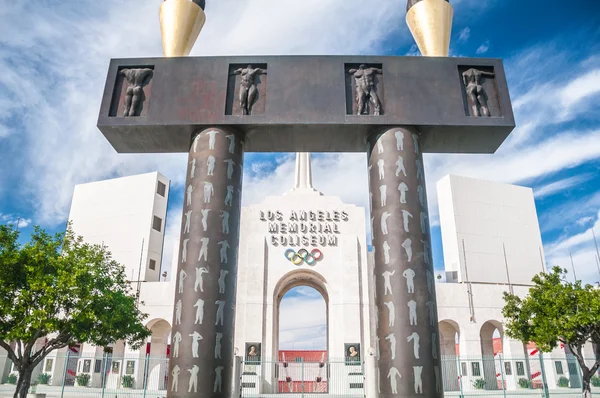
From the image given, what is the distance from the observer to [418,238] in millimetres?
13039

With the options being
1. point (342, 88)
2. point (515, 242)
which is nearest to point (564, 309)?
point (342, 88)

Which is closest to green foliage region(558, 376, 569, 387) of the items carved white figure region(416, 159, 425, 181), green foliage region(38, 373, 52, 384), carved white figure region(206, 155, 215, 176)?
carved white figure region(416, 159, 425, 181)

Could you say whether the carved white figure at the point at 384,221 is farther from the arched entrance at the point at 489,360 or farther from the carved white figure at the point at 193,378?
the arched entrance at the point at 489,360

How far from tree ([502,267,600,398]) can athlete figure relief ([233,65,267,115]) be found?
16.1 m

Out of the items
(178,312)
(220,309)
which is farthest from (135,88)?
(220,309)

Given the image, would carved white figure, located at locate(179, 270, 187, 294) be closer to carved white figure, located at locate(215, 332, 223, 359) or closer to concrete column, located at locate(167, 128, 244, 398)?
concrete column, located at locate(167, 128, 244, 398)

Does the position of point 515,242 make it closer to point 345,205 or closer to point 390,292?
point 345,205

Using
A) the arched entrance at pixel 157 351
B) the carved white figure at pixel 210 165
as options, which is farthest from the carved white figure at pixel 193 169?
the arched entrance at pixel 157 351

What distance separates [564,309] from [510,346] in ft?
61.4

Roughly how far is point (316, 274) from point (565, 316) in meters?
18.8

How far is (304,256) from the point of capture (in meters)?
35.4

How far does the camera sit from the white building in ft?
112

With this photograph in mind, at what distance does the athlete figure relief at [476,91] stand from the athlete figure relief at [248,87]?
22.0 ft

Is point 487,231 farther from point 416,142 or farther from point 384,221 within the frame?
point 384,221
